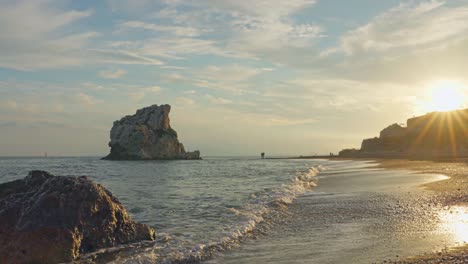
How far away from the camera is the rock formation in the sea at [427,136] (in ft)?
293

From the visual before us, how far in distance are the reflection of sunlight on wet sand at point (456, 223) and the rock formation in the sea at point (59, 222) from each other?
7807 millimetres

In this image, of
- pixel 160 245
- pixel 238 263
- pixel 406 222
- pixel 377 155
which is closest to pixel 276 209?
pixel 406 222

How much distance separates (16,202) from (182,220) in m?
5.49

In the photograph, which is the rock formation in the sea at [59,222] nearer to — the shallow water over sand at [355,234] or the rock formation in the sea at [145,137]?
the shallow water over sand at [355,234]

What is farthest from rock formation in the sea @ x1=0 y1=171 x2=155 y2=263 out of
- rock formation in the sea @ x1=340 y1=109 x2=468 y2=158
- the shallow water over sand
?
rock formation in the sea @ x1=340 y1=109 x2=468 y2=158

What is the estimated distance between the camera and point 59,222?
30.5 feet

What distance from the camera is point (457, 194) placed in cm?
1691

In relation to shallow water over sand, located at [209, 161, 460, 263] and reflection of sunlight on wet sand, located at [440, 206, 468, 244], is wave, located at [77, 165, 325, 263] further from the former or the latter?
reflection of sunlight on wet sand, located at [440, 206, 468, 244]

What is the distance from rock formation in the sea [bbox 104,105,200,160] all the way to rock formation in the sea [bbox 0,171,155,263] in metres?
114

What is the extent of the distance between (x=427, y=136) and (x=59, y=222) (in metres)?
101

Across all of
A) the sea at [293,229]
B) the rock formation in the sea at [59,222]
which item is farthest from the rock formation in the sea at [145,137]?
the rock formation in the sea at [59,222]

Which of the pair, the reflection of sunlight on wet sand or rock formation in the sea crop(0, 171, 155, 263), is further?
the reflection of sunlight on wet sand

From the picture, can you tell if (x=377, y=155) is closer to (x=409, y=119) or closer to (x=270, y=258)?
(x=409, y=119)

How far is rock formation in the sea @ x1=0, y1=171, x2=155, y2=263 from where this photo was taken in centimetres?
874
